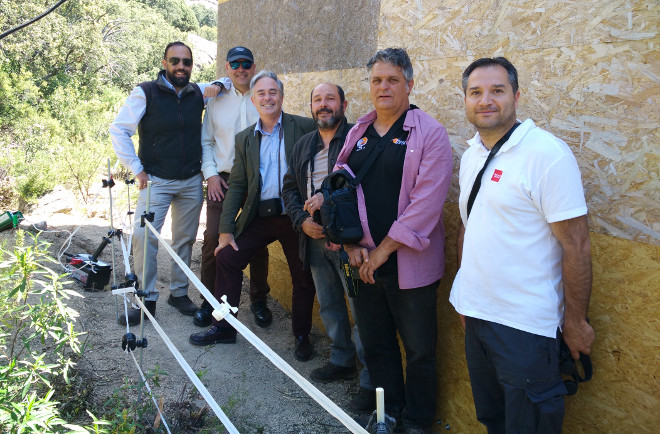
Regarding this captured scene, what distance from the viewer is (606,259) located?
262 cm

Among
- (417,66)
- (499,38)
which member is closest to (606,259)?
(499,38)

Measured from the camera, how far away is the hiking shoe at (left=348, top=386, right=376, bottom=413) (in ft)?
12.0

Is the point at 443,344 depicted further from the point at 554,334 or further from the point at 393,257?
the point at 554,334

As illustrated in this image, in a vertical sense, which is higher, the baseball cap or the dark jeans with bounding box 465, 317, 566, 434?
the baseball cap

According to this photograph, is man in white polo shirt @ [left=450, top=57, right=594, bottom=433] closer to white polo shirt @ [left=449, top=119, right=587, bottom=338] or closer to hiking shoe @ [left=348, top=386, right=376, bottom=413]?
white polo shirt @ [left=449, top=119, right=587, bottom=338]

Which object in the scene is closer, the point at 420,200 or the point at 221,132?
the point at 420,200

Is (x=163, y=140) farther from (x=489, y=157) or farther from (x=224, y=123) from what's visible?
(x=489, y=157)

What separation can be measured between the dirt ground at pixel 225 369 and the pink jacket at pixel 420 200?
1.27m

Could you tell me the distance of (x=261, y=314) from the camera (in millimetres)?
5059

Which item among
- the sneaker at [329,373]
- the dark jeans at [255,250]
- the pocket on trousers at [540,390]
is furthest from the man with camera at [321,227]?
the pocket on trousers at [540,390]

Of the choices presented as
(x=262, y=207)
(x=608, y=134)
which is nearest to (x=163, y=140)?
(x=262, y=207)

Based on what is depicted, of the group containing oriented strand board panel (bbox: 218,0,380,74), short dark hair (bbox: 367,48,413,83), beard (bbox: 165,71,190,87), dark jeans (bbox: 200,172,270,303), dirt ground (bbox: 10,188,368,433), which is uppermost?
oriented strand board panel (bbox: 218,0,380,74)

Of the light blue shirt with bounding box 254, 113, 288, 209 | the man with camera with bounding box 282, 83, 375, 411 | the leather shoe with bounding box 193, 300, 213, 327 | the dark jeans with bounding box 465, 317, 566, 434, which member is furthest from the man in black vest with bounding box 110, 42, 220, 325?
the dark jeans with bounding box 465, 317, 566, 434

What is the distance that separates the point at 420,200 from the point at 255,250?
1.85 metres
